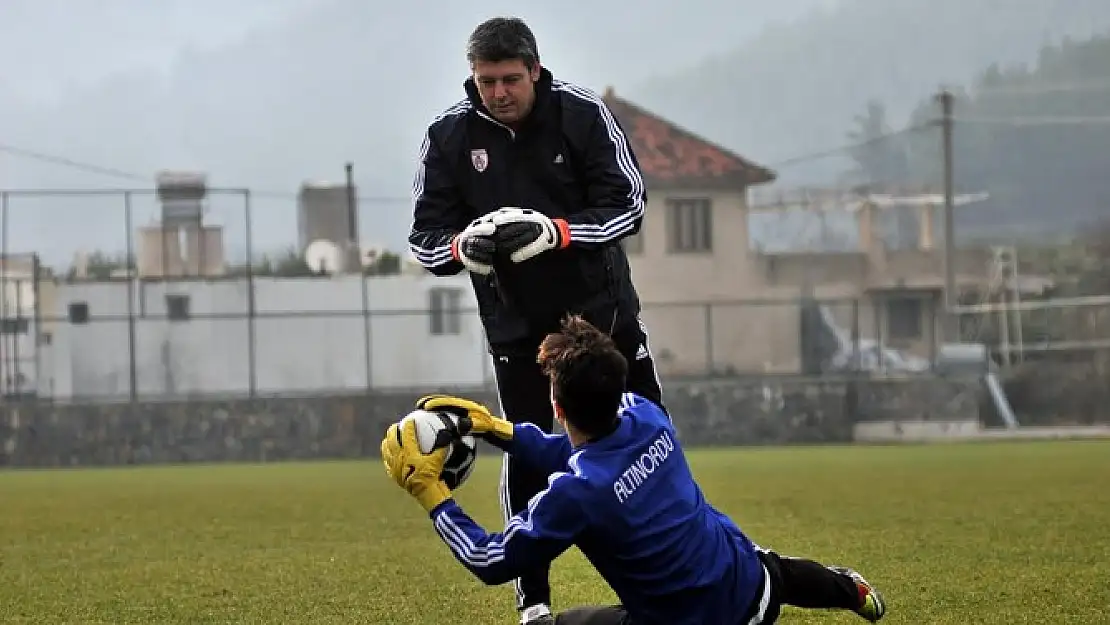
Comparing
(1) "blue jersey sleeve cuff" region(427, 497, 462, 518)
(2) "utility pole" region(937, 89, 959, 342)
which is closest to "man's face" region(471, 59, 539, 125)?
A: (1) "blue jersey sleeve cuff" region(427, 497, 462, 518)

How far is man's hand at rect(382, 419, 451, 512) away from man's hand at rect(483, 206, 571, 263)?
3.12ft

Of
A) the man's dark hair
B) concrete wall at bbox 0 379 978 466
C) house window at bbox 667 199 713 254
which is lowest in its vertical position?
concrete wall at bbox 0 379 978 466

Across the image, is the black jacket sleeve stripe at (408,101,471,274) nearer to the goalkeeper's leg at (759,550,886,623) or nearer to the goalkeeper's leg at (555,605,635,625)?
the goalkeeper's leg at (555,605,635,625)

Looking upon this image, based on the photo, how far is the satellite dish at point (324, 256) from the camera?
53.0 metres

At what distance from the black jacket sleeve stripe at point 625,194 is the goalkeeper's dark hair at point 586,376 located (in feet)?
3.18

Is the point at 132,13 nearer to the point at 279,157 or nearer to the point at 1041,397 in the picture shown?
the point at 279,157

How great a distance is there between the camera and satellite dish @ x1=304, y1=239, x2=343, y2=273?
53.0 m

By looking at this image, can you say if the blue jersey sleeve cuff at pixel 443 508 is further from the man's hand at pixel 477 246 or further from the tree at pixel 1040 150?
the tree at pixel 1040 150

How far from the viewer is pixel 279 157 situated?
13075 cm

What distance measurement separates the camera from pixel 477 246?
5695mm

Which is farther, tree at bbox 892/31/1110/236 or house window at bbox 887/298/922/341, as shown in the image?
tree at bbox 892/31/1110/236

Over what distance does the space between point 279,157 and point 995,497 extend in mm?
121329

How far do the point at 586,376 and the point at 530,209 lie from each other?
1357mm

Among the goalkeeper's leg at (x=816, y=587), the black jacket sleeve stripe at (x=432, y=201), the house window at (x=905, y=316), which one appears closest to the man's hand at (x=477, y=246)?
the black jacket sleeve stripe at (x=432, y=201)
